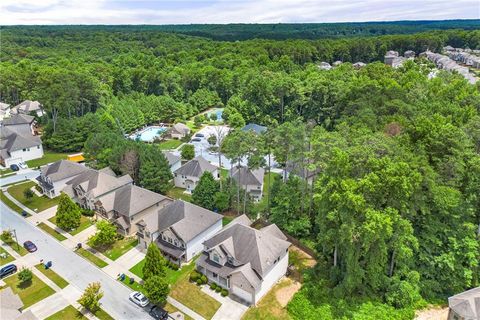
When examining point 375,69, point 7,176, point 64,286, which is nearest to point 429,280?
point 64,286

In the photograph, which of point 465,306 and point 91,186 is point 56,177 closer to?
point 91,186

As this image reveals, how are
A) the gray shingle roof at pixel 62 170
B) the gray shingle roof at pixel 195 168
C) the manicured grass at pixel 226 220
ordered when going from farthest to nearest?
the gray shingle roof at pixel 195 168 → the gray shingle roof at pixel 62 170 → the manicured grass at pixel 226 220

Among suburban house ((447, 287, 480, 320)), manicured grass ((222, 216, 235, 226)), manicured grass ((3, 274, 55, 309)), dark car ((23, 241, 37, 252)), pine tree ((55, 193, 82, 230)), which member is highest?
pine tree ((55, 193, 82, 230))

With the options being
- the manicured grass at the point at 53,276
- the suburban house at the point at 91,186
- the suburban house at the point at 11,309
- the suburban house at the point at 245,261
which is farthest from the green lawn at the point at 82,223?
the suburban house at the point at 245,261

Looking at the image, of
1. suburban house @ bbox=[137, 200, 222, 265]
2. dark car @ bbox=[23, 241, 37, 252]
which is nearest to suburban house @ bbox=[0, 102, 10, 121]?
dark car @ bbox=[23, 241, 37, 252]

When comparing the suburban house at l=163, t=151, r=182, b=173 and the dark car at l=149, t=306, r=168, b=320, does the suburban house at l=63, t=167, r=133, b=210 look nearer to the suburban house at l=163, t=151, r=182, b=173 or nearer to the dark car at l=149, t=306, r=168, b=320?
the suburban house at l=163, t=151, r=182, b=173

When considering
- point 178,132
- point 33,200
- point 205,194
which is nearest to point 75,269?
point 205,194

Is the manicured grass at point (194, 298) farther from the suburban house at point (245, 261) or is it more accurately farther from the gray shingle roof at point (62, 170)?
the gray shingle roof at point (62, 170)
